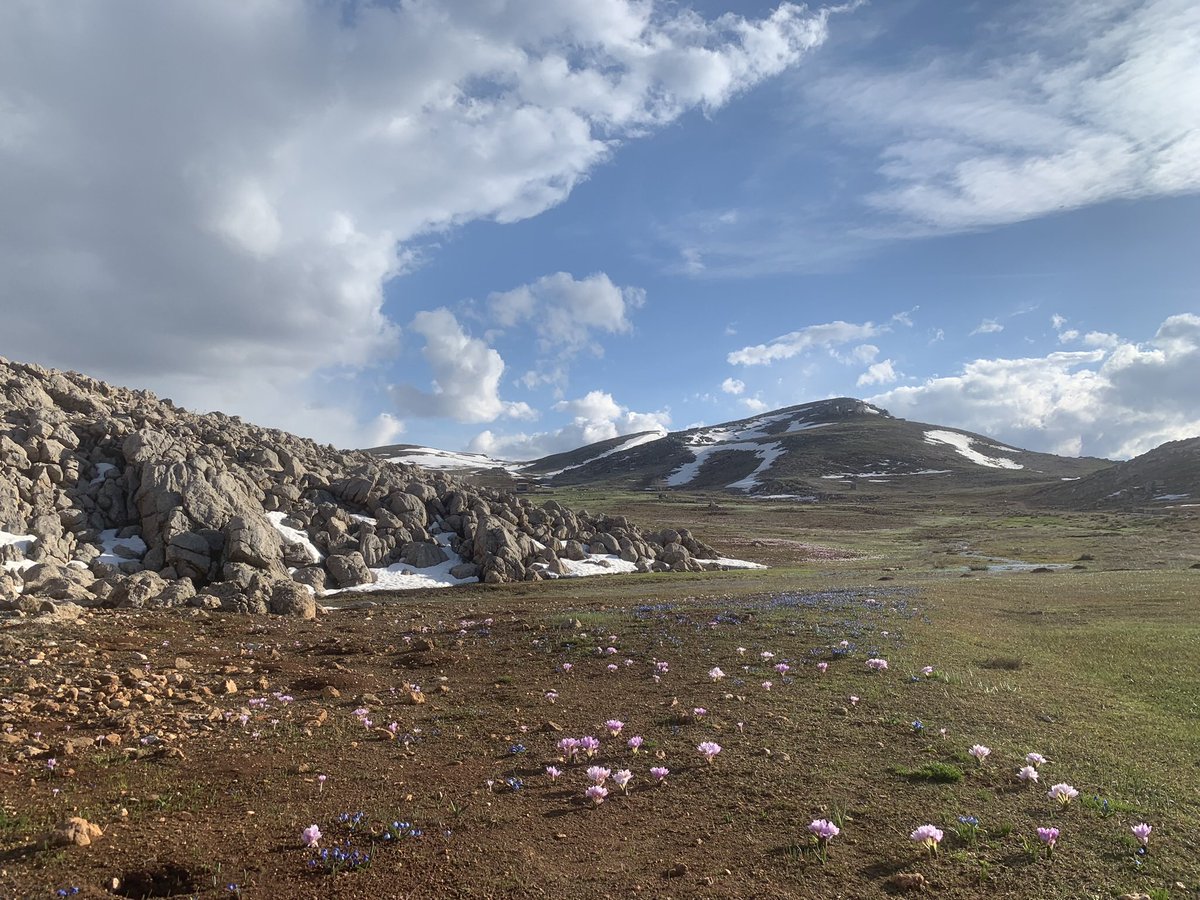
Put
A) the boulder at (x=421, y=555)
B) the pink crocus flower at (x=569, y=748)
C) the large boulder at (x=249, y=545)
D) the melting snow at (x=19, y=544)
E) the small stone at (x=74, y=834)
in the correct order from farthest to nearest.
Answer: the boulder at (x=421, y=555)
the large boulder at (x=249, y=545)
the melting snow at (x=19, y=544)
the pink crocus flower at (x=569, y=748)
the small stone at (x=74, y=834)

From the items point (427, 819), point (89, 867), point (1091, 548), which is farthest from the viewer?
point (1091, 548)

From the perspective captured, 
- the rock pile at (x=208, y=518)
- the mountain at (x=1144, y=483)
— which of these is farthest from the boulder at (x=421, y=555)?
the mountain at (x=1144, y=483)

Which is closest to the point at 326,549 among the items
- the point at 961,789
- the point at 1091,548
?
the point at 961,789

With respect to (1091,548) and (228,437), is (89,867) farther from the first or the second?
(1091,548)

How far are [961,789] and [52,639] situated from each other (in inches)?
876

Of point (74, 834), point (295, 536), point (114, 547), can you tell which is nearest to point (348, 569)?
point (295, 536)

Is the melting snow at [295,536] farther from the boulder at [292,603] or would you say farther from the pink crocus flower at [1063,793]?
the pink crocus flower at [1063,793]

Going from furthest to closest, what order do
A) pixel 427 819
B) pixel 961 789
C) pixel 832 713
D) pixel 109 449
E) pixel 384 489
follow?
1. pixel 384 489
2. pixel 109 449
3. pixel 832 713
4. pixel 961 789
5. pixel 427 819

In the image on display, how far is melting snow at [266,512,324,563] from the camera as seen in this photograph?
3806cm

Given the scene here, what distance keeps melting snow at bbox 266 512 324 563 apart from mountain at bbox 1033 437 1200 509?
14717 centimetres

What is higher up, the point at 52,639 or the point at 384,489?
the point at 384,489

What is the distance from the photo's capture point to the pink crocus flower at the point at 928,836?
7.46 meters

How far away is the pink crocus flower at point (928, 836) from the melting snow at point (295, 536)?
1436 inches

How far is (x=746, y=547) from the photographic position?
72.1 m
